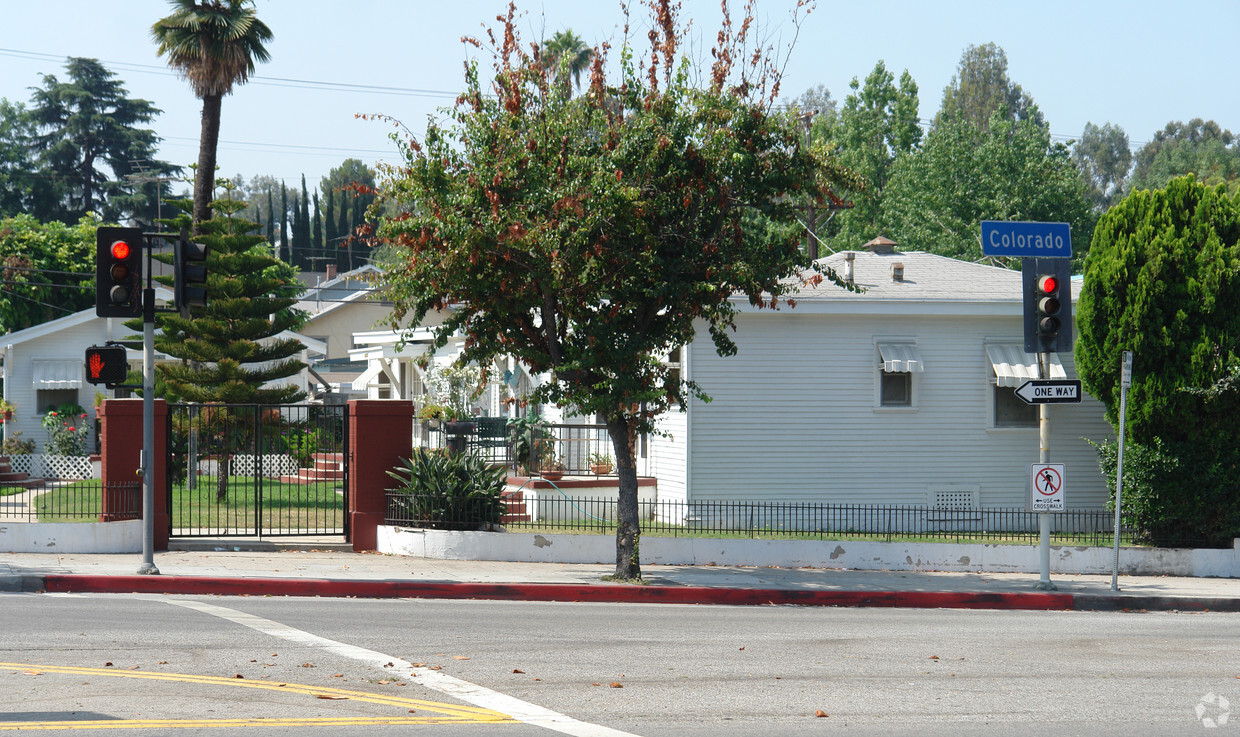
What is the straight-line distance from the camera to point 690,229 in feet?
49.2

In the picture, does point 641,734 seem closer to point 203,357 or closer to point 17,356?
point 203,357

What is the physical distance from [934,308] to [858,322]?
1462mm

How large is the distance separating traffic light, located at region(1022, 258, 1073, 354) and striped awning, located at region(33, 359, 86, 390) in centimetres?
2740

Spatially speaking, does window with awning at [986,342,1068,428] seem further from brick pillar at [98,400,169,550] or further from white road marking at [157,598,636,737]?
white road marking at [157,598,636,737]

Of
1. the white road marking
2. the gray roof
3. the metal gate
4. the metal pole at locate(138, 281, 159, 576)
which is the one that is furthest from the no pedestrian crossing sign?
the metal pole at locate(138, 281, 159, 576)

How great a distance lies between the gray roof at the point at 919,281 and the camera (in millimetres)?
22188

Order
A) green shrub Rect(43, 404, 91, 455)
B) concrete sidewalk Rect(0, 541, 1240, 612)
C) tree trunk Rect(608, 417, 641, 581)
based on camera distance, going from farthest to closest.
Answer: green shrub Rect(43, 404, 91, 455) → tree trunk Rect(608, 417, 641, 581) → concrete sidewalk Rect(0, 541, 1240, 612)

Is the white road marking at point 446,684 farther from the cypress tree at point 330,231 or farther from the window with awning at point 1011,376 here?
the cypress tree at point 330,231

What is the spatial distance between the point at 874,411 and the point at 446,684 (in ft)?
48.6

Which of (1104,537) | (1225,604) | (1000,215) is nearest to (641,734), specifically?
(1225,604)

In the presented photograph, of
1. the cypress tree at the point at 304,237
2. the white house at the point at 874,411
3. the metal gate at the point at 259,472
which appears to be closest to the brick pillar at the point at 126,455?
the metal gate at the point at 259,472

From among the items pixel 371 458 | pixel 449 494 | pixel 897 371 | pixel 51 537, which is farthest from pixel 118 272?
pixel 897 371

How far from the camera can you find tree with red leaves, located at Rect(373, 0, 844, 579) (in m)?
14.2

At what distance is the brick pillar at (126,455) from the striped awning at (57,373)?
17.8 m
